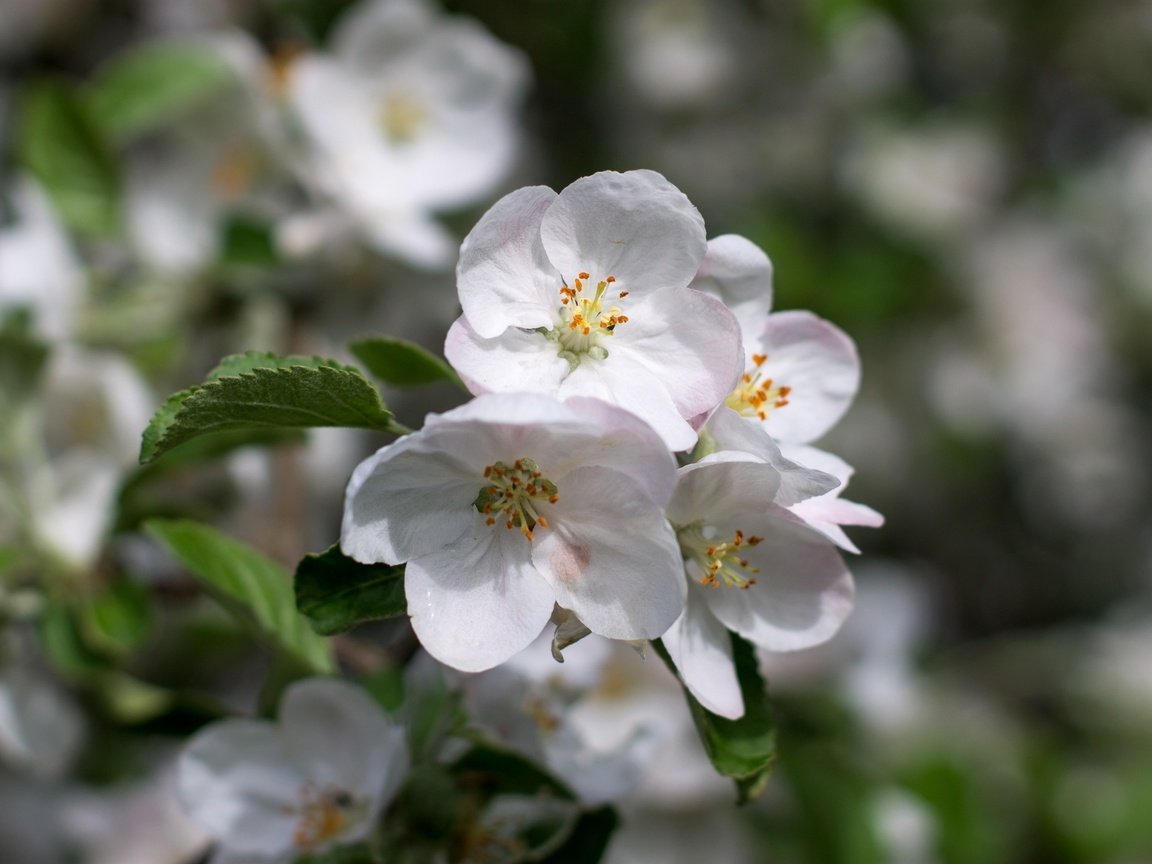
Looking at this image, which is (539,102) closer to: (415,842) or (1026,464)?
(1026,464)

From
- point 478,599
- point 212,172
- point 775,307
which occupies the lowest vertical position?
point 478,599

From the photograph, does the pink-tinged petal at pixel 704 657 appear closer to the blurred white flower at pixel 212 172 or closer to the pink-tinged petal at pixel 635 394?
the pink-tinged petal at pixel 635 394

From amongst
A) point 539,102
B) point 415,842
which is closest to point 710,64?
point 539,102

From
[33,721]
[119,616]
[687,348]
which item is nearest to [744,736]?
[687,348]

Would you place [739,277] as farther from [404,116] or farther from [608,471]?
[404,116]

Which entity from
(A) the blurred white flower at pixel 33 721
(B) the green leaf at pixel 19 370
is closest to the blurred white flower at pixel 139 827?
(A) the blurred white flower at pixel 33 721

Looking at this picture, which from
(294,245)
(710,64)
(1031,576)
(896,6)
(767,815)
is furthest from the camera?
(1031,576)
